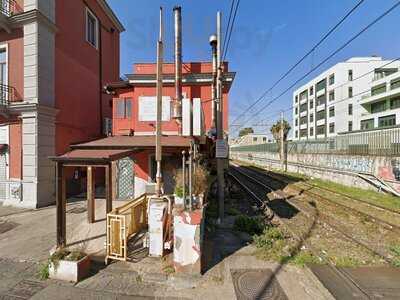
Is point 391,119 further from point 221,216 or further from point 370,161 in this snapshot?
point 221,216

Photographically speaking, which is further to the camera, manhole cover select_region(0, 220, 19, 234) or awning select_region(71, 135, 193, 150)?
awning select_region(71, 135, 193, 150)

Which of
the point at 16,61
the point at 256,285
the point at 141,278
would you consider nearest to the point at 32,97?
the point at 16,61

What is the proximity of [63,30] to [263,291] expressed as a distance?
A: 16052 mm

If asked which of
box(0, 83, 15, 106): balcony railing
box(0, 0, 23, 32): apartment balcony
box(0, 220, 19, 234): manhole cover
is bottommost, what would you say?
box(0, 220, 19, 234): manhole cover

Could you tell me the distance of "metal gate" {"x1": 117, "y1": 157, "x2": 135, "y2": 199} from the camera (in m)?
13.0

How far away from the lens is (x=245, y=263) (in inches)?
225

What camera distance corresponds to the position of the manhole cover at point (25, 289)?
4.55 metres

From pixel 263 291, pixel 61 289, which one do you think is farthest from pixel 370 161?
pixel 61 289

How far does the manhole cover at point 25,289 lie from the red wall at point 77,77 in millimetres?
9323

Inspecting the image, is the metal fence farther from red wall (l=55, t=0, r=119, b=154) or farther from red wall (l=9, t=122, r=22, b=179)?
red wall (l=9, t=122, r=22, b=179)

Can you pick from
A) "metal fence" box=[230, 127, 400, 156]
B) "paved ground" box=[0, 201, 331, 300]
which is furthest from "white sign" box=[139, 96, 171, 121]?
"metal fence" box=[230, 127, 400, 156]

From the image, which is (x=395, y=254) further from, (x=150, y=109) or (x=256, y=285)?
(x=150, y=109)

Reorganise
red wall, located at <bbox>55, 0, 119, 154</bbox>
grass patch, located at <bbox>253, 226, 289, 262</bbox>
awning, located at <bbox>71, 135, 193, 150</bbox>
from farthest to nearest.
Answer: red wall, located at <bbox>55, 0, 119, 154</bbox> → awning, located at <bbox>71, 135, 193, 150</bbox> → grass patch, located at <bbox>253, 226, 289, 262</bbox>

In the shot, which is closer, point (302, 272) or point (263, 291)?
point (263, 291)
